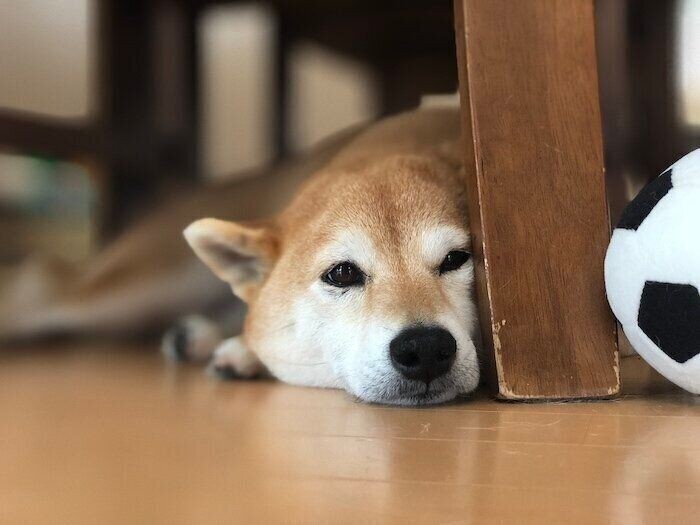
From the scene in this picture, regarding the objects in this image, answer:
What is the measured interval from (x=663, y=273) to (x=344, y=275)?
1.93ft

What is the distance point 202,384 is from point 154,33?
198cm

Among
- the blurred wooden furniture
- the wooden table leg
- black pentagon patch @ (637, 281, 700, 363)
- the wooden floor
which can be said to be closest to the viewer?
the wooden floor

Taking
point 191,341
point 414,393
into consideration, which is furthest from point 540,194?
point 191,341

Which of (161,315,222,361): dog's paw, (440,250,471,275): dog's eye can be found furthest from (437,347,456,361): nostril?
(161,315,222,361): dog's paw

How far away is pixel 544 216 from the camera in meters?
1.27

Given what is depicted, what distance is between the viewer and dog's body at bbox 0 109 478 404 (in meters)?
1.32

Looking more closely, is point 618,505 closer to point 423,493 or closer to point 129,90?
point 423,493

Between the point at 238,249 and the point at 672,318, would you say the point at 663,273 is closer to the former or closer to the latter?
the point at 672,318

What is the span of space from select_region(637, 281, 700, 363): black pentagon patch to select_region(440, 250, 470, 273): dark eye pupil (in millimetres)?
369

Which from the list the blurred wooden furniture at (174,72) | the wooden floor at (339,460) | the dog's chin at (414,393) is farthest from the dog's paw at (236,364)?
the blurred wooden furniture at (174,72)

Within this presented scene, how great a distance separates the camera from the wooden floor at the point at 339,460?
0.78 metres

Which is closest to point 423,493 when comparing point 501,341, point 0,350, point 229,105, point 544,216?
point 501,341

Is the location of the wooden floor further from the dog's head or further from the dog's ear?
the dog's ear

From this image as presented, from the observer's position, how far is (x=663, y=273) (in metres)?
1.15
